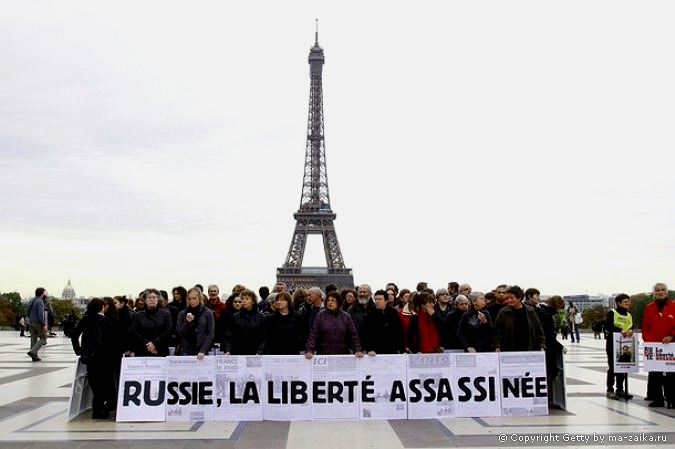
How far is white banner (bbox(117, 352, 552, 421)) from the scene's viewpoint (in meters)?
9.81

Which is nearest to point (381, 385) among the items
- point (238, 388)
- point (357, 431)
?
point (357, 431)

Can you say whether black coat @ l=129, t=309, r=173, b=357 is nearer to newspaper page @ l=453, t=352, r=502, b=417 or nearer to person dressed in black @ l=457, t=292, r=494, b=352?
newspaper page @ l=453, t=352, r=502, b=417

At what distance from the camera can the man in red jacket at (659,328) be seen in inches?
428

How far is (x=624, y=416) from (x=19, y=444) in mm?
7513

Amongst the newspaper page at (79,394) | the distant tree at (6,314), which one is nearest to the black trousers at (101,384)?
the newspaper page at (79,394)

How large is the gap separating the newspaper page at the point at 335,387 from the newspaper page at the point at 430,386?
2.46ft

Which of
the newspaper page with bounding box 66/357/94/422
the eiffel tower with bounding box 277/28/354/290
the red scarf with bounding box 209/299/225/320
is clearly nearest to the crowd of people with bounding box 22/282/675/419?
the newspaper page with bounding box 66/357/94/422

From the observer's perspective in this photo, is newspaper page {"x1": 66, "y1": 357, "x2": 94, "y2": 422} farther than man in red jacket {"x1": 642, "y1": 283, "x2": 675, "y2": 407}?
No

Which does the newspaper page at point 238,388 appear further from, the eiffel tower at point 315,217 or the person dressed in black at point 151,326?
the eiffel tower at point 315,217

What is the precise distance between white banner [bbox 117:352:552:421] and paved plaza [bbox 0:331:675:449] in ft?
0.78

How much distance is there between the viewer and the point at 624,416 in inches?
388

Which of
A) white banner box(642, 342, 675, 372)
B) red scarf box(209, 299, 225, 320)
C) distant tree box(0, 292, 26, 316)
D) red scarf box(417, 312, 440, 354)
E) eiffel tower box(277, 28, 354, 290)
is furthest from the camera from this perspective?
distant tree box(0, 292, 26, 316)

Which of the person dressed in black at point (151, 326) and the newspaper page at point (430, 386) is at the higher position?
the person dressed in black at point (151, 326)

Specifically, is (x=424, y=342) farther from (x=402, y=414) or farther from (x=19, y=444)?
(x=19, y=444)
